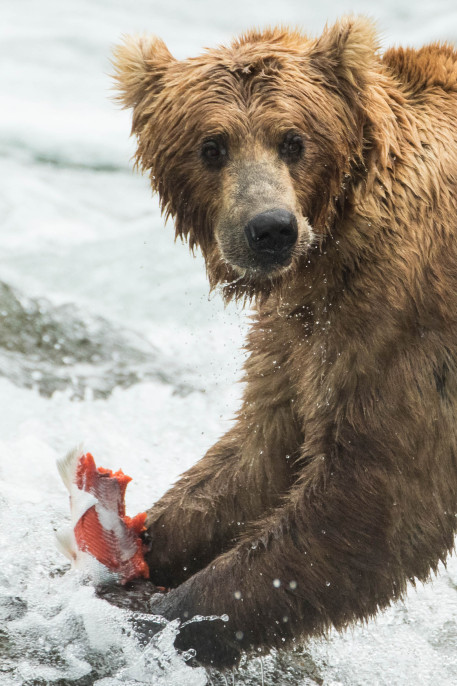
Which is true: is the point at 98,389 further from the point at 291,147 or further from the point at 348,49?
the point at 348,49

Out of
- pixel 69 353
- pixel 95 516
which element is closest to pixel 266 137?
pixel 95 516

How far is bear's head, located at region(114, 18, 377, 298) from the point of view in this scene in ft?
11.4

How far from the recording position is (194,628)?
154 inches

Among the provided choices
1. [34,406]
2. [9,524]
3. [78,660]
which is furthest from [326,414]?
[34,406]

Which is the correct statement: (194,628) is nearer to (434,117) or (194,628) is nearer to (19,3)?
(434,117)

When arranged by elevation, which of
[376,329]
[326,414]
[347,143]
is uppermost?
[347,143]

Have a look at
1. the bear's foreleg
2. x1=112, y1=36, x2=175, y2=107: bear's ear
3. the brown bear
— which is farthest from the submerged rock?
x1=112, y1=36, x2=175, y2=107: bear's ear

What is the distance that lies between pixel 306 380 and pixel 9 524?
5.75ft

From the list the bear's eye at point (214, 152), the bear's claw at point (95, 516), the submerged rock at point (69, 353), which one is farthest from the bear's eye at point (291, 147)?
the submerged rock at point (69, 353)

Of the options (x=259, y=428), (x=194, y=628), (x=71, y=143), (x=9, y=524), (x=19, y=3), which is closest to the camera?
(x=194, y=628)

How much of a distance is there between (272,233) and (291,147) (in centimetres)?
38

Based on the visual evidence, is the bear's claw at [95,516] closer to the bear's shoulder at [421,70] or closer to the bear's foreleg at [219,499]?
the bear's foreleg at [219,499]

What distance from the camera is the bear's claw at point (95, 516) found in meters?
4.12

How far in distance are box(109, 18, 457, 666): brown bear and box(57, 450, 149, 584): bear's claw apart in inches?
17.3
